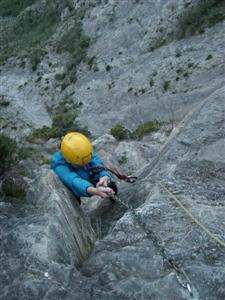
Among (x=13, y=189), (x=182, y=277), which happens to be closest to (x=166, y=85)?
(x=13, y=189)

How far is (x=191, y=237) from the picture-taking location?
5859 millimetres

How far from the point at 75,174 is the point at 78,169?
38 cm

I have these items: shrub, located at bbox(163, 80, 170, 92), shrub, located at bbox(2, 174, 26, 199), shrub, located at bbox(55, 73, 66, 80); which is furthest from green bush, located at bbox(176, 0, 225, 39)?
shrub, located at bbox(2, 174, 26, 199)

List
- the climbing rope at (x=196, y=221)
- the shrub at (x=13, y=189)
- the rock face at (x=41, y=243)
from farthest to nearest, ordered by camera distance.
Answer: the shrub at (x=13, y=189) → the climbing rope at (x=196, y=221) → the rock face at (x=41, y=243)

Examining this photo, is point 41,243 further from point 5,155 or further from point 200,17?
point 200,17

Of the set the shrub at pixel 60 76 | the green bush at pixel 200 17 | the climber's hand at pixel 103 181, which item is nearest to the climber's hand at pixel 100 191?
the climber's hand at pixel 103 181

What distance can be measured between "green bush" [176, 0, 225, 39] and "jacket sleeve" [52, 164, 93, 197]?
1149 inches

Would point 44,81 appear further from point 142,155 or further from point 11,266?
point 11,266

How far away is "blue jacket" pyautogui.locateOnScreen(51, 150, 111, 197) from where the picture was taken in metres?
7.25

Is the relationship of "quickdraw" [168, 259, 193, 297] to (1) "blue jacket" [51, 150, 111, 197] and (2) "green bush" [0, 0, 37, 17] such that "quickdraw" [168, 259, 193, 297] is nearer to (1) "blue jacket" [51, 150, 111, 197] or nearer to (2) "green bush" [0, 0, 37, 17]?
(1) "blue jacket" [51, 150, 111, 197]

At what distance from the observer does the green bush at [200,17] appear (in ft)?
115

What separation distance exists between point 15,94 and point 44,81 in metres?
3.07

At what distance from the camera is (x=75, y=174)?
7.52 meters

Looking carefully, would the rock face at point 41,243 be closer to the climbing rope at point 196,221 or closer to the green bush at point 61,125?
the climbing rope at point 196,221
